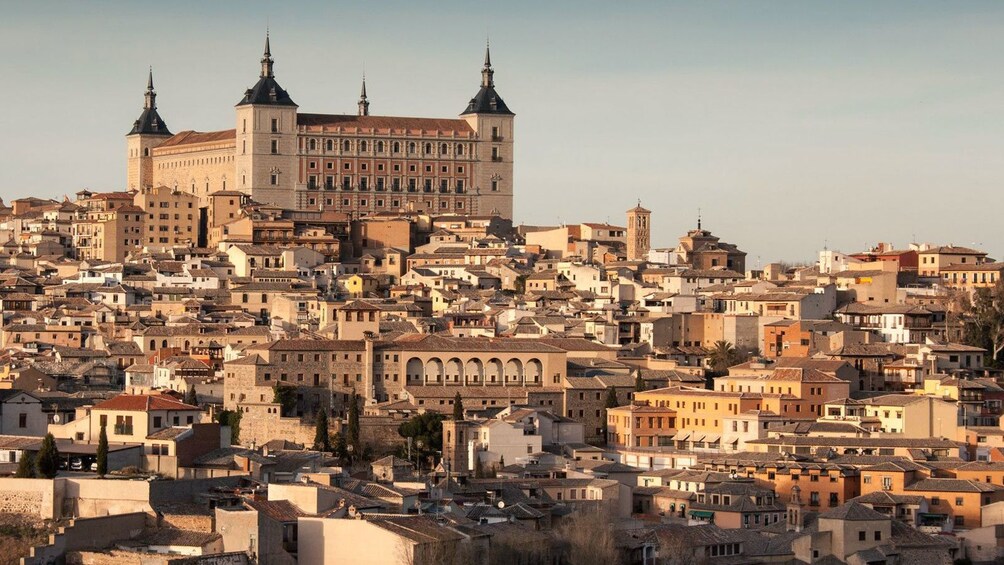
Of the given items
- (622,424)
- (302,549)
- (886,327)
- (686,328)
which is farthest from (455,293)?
(302,549)

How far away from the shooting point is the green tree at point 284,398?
54.4 metres

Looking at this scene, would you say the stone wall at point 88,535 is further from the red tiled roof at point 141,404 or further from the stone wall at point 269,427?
the stone wall at point 269,427

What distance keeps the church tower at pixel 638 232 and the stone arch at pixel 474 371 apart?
27.5 m

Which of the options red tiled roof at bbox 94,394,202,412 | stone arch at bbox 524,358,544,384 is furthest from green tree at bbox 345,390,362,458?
stone arch at bbox 524,358,544,384

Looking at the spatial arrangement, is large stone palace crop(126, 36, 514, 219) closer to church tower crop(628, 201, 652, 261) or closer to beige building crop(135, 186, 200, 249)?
beige building crop(135, 186, 200, 249)

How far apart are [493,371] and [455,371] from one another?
985mm

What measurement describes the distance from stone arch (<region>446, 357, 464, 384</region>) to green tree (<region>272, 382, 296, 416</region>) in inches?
189

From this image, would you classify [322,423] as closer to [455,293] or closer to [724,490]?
[724,490]

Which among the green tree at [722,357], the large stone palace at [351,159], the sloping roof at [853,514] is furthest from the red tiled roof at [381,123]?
the sloping roof at [853,514]

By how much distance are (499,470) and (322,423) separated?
4.63 meters

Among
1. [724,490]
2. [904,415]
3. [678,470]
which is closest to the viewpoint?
[724,490]

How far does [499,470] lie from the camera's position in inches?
1944

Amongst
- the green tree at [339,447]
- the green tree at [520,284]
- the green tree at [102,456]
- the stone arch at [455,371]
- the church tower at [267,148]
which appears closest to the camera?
the green tree at [102,456]

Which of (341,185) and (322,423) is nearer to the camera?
(322,423)
